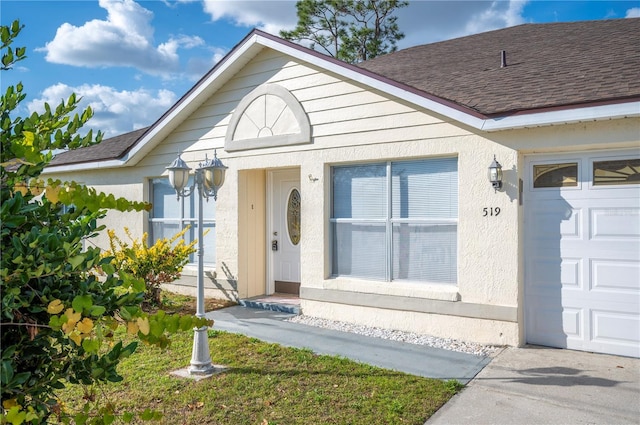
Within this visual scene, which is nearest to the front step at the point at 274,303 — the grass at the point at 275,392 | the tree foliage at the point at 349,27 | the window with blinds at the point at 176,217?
the window with blinds at the point at 176,217

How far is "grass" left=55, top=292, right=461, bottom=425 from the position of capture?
4129 millimetres

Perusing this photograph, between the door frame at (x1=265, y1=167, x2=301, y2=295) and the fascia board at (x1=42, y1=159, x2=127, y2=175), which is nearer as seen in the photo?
the door frame at (x1=265, y1=167, x2=301, y2=295)

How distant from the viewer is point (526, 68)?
286 inches

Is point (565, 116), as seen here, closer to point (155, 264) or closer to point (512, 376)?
point (512, 376)

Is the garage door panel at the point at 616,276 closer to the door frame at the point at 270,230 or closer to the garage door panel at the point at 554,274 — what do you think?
the garage door panel at the point at 554,274

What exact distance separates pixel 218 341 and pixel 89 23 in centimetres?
417

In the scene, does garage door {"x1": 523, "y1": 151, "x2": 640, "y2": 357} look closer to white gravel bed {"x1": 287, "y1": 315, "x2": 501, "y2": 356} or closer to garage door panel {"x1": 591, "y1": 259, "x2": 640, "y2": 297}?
garage door panel {"x1": 591, "y1": 259, "x2": 640, "y2": 297}

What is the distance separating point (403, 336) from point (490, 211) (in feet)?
7.10

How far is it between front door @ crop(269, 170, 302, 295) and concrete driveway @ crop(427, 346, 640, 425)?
4.34 metres

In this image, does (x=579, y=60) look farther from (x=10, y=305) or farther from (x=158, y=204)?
(x=158, y=204)

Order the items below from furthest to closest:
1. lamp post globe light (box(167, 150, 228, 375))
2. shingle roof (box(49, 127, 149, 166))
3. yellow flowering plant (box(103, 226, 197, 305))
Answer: shingle roof (box(49, 127, 149, 166))
yellow flowering plant (box(103, 226, 197, 305))
lamp post globe light (box(167, 150, 228, 375))

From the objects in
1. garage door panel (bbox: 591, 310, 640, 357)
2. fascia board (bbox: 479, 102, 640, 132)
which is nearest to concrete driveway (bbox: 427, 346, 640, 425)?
garage door panel (bbox: 591, 310, 640, 357)

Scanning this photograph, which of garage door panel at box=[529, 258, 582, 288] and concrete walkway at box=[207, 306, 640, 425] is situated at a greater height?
garage door panel at box=[529, 258, 582, 288]

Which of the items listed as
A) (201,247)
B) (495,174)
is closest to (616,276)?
(495,174)
